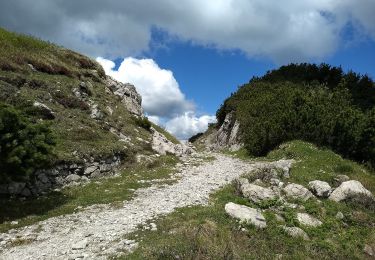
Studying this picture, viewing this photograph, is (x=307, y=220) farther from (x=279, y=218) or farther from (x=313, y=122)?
(x=313, y=122)

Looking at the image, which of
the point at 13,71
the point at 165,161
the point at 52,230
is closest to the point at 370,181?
the point at 165,161

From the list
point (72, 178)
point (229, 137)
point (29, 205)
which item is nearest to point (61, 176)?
point (72, 178)

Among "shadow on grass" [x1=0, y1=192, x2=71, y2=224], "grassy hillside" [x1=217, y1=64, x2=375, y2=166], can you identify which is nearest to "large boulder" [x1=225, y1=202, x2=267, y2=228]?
"shadow on grass" [x1=0, y1=192, x2=71, y2=224]

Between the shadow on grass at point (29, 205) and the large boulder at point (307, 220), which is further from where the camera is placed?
the shadow on grass at point (29, 205)

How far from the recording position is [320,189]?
67.5ft

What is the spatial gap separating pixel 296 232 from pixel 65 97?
22869mm

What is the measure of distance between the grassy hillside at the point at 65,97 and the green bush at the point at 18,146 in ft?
7.73

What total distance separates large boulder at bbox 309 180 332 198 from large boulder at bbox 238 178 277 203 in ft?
7.75

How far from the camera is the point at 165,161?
30703 mm

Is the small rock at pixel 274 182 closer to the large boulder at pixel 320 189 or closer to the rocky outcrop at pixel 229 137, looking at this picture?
the large boulder at pixel 320 189

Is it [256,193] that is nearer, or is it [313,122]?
[256,193]

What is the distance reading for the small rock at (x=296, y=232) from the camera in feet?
51.6

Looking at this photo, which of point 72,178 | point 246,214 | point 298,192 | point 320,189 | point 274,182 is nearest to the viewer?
point 246,214

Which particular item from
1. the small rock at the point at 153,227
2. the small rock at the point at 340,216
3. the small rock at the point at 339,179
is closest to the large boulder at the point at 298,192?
the small rock at the point at 340,216
